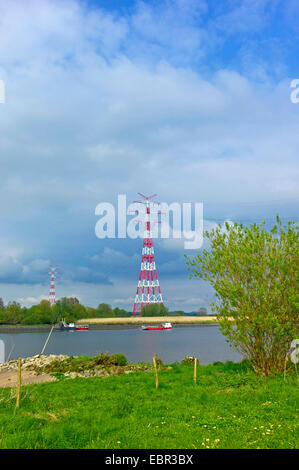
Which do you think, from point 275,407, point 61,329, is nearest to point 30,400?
point 275,407

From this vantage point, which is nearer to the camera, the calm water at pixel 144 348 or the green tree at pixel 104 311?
the calm water at pixel 144 348

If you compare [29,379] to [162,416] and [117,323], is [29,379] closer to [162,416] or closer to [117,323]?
[162,416]

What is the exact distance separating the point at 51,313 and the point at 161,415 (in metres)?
116

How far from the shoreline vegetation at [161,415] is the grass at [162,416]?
0.07 feet

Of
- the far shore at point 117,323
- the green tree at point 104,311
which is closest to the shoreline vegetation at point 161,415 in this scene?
the far shore at point 117,323

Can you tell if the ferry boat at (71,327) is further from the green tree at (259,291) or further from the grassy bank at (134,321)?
the green tree at (259,291)

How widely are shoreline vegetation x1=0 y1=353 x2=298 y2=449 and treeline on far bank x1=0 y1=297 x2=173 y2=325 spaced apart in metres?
99.9

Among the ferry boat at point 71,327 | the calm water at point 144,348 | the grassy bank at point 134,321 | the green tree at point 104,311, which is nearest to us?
the calm water at point 144,348

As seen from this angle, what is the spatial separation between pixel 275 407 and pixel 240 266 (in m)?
6.91

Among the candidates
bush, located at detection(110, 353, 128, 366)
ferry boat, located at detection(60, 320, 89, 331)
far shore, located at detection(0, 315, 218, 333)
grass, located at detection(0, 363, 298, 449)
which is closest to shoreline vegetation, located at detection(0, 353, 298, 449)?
grass, located at detection(0, 363, 298, 449)

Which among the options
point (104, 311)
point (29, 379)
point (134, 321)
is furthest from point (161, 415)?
point (104, 311)

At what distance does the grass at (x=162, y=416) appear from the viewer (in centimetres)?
844

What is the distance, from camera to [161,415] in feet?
35.4
